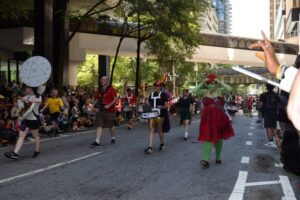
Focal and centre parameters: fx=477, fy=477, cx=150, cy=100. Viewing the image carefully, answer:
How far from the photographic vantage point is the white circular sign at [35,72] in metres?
13.1

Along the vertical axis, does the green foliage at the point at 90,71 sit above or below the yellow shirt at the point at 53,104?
above

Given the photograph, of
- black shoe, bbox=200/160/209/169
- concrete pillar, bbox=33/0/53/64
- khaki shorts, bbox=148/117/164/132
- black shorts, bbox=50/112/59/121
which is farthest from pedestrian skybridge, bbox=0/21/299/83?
black shoe, bbox=200/160/209/169

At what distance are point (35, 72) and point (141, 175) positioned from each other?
650cm

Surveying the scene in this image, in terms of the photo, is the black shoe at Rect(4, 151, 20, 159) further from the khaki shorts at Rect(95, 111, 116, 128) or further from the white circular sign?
the white circular sign

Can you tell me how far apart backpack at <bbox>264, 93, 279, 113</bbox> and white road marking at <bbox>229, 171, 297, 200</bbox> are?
4788 millimetres

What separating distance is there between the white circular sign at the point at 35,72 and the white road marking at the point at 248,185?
21.9ft

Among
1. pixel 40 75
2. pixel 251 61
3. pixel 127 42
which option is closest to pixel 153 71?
pixel 251 61

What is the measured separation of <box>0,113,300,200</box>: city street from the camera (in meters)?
6.84

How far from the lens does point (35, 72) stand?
13.7 meters

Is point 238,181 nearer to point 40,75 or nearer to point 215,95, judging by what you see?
point 215,95

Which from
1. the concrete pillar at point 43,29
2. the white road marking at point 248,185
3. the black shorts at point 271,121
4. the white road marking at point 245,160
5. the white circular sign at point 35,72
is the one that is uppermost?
the concrete pillar at point 43,29

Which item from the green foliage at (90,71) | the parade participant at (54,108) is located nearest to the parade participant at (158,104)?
the parade participant at (54,108)

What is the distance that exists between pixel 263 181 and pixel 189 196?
1.81 m

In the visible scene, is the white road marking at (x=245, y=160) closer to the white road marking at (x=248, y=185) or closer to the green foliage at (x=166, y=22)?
the white road marking at (x=248, y=185)
